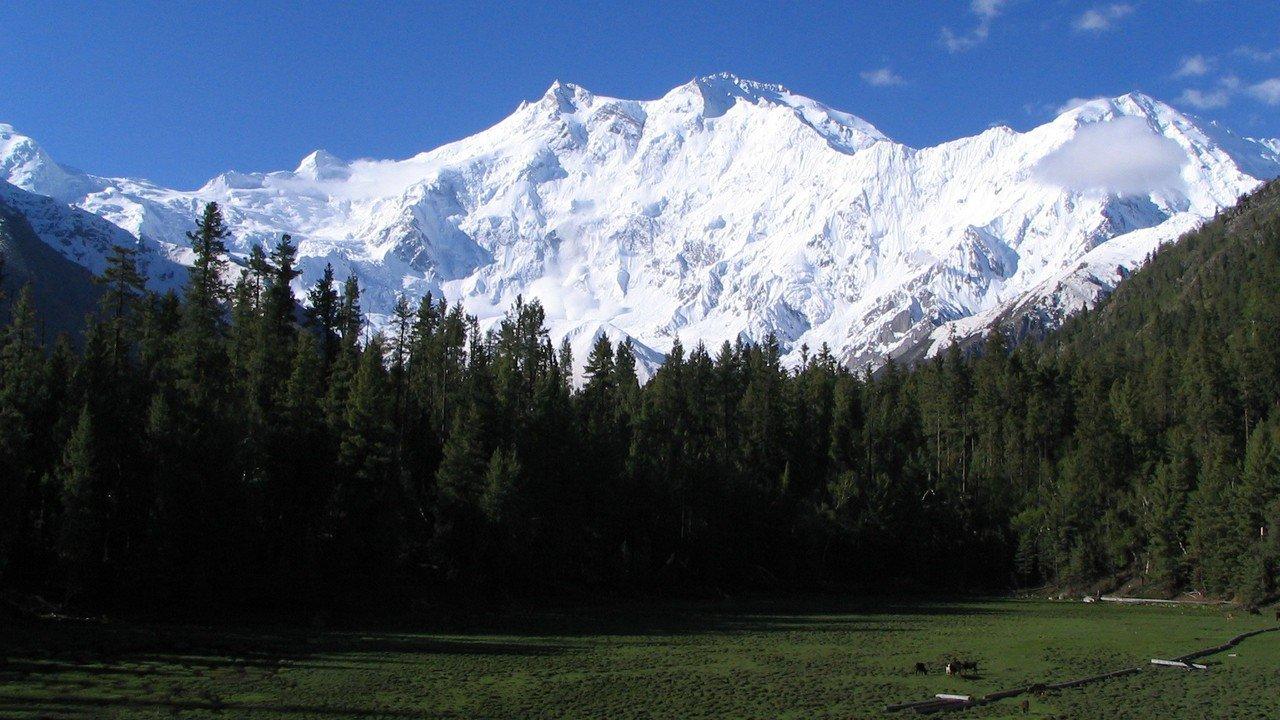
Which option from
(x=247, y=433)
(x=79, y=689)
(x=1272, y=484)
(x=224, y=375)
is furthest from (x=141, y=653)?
(x=1272, y=484)

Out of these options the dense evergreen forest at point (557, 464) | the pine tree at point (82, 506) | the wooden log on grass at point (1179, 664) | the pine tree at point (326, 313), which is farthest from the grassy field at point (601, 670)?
the pine tree at point (326, 313)

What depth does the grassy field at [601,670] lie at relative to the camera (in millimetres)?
31797

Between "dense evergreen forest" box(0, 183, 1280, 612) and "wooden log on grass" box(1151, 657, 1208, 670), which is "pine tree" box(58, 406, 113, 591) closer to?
"dense evergreen forest" box(0, 183, 1280, 612)

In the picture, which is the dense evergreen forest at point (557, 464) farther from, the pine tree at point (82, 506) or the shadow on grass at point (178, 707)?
the shadow on grass at point (178, 707)

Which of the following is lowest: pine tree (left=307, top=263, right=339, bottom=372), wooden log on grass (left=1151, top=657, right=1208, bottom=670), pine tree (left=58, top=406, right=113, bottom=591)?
wooden log on grass (left=1151, top=657, right=1208, bottom=670)

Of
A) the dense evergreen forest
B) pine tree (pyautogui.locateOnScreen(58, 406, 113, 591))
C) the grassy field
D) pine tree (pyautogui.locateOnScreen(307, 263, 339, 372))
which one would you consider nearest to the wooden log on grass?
the grassy field

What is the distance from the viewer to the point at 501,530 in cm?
7812

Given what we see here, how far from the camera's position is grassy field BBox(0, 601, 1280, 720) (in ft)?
104

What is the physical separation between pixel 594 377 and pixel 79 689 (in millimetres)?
93202

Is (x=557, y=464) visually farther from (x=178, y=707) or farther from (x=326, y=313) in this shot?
(x=178, y=707)

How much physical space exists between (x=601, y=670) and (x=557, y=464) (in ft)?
156

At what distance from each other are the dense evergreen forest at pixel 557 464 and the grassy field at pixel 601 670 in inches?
480

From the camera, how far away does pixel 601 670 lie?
40.6 metres

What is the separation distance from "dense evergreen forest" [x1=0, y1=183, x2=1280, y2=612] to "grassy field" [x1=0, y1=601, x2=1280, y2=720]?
40.0 ft
